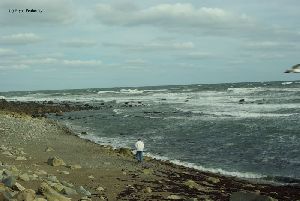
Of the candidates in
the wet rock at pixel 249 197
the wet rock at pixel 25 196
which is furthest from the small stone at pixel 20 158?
the wet rock at pixel 249 197

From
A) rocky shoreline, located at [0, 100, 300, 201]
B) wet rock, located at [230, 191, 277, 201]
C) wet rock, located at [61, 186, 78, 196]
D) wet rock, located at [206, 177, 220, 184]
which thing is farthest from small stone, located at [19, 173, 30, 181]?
wet rock, located at [206, 177, 220, 184]

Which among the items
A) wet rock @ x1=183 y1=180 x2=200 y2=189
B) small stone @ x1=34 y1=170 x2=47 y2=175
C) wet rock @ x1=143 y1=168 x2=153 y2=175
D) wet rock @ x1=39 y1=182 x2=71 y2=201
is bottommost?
wet rock @ x1=183 y1=180 x2=200 y2=189

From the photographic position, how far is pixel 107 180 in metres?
12.6

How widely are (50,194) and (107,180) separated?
365 centimetres

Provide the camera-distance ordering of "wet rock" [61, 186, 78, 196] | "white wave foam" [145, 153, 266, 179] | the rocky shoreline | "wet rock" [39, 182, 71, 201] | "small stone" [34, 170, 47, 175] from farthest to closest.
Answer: "white wave foam" [145, 153, 266, 179], "small stone" [34, 170, 47, 175], "wet rock" [61, 186, 78, 196], the rocky shoreline, "wet rock" [39, 182, 71, 201]

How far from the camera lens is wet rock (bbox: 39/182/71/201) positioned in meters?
8.88

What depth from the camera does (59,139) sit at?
23703 millimetres

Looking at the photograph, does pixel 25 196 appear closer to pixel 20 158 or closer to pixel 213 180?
pixel 20 158

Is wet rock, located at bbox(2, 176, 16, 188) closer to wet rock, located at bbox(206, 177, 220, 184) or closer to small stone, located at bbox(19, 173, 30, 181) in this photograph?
small stone, located at bbox(19, 173, 30, 181)

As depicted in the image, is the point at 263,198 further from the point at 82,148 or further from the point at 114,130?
the point at 114,130

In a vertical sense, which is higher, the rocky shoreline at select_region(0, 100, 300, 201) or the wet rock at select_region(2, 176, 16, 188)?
the wet rock at select_region(2, 176, 16, 188)

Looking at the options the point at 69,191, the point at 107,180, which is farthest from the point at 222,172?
the point at 69,191

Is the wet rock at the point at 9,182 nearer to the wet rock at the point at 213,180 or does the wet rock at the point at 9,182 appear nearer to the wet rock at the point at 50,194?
the wet rock at the point at 50,194

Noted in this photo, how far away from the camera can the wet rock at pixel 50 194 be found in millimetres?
8880
